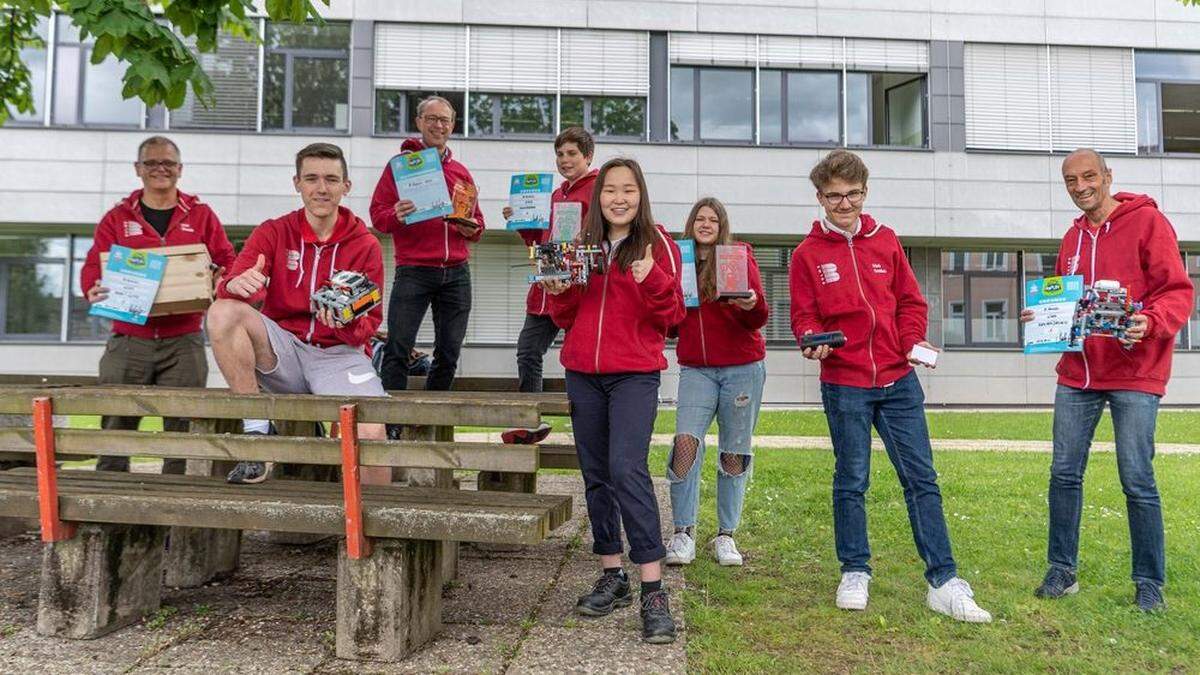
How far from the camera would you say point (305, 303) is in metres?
4.45

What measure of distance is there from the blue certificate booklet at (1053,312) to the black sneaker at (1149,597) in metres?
1.20

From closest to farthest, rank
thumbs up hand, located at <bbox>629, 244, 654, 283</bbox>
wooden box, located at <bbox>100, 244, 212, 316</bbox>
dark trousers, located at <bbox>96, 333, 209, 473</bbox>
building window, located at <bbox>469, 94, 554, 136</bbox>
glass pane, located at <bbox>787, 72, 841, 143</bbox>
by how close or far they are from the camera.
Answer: thumbs up hand, located at <bbox>629, 244, 654, 283</bbox> < wooden box, located at <bbox>100, 244, 212, 316</bbox> < dark trousers, located at <bbox>96, 333, 209, 473</bbox> < building window, located at <bbox>469, 94, 554, 136</bbox> < glass pane, located at <bbox>787, 72, 841, 143</bbox>

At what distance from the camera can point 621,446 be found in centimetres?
371

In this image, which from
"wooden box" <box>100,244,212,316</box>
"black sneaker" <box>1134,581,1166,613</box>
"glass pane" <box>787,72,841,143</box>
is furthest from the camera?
"glass pane" <box>787,72,841,143</box>

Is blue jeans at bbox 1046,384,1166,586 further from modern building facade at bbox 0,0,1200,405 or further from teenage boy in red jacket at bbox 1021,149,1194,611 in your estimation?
modern building facade at bbox 0,0,1200,405

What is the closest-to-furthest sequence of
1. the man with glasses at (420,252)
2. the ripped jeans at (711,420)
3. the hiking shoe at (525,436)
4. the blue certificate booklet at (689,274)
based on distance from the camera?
the blue certificate booklet at (689,274) < the ripped jeans at (711,420) < the man with glasses at (420,252) < the hiking shoe at (525,436)

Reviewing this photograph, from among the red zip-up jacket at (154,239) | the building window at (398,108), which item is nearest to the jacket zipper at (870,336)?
the red zip-up jacket at (154,239)

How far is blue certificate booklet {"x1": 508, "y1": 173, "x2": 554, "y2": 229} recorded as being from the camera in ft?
16.9

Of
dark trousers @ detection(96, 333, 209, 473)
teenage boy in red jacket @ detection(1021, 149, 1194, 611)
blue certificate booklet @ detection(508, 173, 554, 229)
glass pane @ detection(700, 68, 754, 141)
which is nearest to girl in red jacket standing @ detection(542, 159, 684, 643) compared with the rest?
blue certificate booklet @ detection(508, 173, 554, 229)

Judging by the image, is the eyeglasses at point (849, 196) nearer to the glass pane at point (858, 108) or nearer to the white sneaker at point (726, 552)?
the white sneaker at point (726, 552)

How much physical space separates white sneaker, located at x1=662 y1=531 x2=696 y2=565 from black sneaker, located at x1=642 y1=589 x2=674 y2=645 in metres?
1.17

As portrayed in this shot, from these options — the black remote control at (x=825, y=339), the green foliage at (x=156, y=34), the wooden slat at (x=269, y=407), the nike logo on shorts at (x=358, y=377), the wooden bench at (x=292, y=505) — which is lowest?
the wooden bench at (x=292, y=505)

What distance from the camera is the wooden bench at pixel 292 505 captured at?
3.31 metres

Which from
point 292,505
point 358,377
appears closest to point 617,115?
point 358,377
